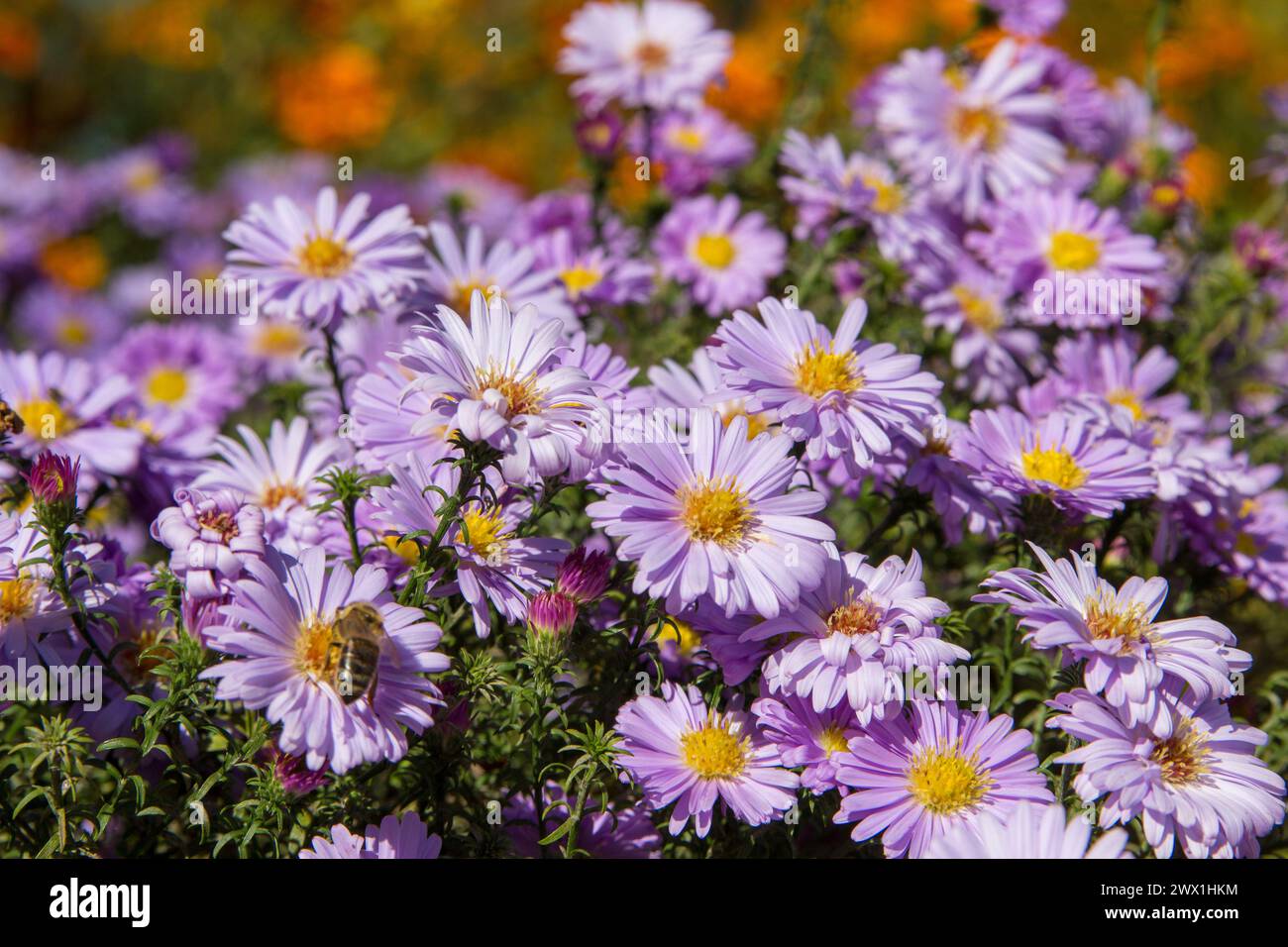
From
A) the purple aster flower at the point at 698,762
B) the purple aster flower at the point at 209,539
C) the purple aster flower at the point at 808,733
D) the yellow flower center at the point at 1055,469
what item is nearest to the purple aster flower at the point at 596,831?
the purple aster flower at the point at 698,762

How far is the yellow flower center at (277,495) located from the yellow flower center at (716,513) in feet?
2.32

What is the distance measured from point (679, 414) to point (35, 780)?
3.65ft

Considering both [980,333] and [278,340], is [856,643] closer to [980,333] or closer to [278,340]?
[980,333]

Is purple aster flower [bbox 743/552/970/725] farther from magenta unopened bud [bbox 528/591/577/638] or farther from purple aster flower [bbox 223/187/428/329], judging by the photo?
purple aster flower [bbox 223/187/428/329]

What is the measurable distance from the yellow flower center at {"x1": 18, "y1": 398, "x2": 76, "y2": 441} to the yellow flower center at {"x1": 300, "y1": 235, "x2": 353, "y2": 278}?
0.52m

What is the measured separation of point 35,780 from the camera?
1.72 metres

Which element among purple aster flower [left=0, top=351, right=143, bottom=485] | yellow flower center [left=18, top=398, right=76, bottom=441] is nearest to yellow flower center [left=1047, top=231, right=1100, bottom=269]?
purple aster flower [left=0, top=351, right=143, bottom=485]

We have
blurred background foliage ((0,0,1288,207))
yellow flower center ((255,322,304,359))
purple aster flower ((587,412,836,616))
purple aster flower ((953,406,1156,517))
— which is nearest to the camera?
purple aster flower ((587,412,836,616))

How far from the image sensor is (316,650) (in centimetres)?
138

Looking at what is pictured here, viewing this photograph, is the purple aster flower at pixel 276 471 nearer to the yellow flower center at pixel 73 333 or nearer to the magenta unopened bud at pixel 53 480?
the magenta unopened bud at pixel 53 480

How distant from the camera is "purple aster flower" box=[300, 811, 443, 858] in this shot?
1441mm
